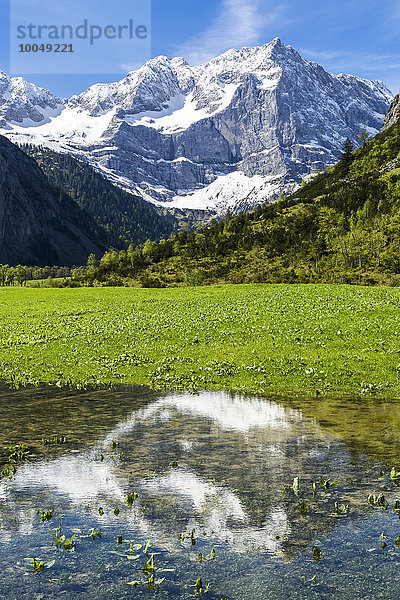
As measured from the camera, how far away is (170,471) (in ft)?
35.9

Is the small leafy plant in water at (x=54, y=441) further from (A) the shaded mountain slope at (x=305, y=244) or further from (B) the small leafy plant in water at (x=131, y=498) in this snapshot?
(A) the shaded mountain slope at (x=305, y=244)

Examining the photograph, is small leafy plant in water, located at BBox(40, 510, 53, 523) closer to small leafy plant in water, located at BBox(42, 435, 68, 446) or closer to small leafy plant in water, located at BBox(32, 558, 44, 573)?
small leafy plant in water, located at BBox(32, 558, 44, 573)

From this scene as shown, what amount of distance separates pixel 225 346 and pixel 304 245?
121m

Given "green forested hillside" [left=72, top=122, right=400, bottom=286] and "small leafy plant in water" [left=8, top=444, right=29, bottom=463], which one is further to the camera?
"green forested hillside" [left=72, top=122, right=400, bottom=286]

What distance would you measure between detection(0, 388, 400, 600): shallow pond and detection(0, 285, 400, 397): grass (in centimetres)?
500

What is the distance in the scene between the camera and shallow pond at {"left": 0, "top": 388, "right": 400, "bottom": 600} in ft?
22.5

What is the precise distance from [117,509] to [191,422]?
20.5ft

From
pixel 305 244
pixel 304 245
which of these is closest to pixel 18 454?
pixel 304 245

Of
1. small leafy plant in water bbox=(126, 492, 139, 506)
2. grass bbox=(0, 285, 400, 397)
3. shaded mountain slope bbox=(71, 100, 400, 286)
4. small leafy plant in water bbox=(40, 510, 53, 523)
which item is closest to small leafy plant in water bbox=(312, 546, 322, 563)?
small leafy plant in water bbox=(126, 492, 139, 506)

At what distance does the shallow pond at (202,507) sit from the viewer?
6.85 meters

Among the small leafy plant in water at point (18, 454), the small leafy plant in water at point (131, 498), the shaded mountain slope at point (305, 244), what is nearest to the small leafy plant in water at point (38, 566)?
the small leafy plant in water at point (131, 498)

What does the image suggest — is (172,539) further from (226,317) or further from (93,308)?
(93,308)

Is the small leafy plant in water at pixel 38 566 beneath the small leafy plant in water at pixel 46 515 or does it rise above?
beneath

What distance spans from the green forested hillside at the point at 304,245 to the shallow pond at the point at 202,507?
97.5 m
